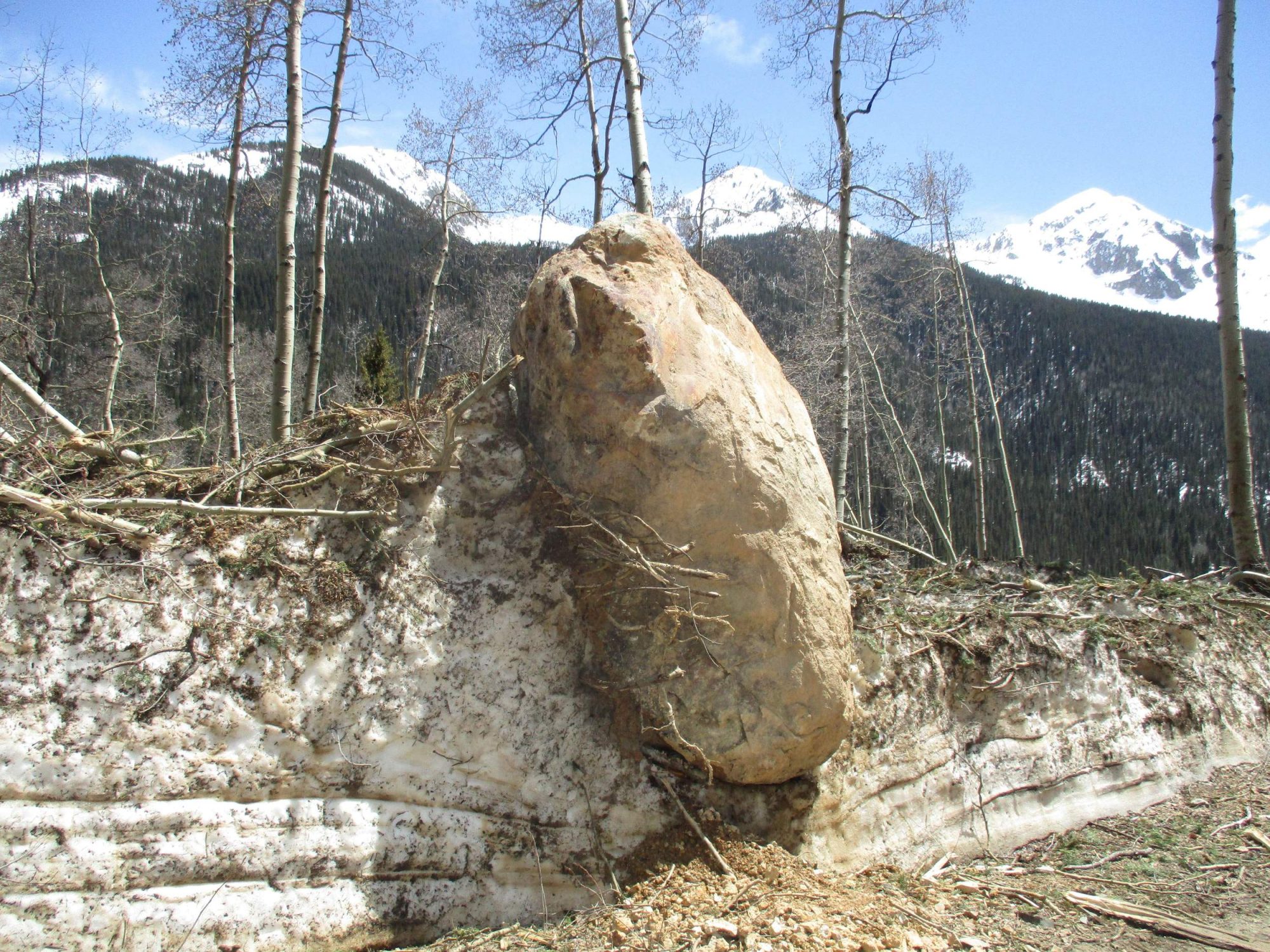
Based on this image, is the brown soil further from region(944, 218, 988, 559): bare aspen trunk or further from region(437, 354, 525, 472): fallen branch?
region(944, 218, 988, 559): bare aspen trunk

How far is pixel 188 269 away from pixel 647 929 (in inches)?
2008

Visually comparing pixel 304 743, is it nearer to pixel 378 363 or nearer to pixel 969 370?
pixel 969 370

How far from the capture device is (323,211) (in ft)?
26.8

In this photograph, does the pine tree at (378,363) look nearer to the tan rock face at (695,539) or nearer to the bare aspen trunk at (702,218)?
the bare aspen trunk at (702,218)

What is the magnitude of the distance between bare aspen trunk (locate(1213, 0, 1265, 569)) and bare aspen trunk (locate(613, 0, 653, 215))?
527cm

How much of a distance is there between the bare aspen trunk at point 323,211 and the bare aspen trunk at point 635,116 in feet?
10.3

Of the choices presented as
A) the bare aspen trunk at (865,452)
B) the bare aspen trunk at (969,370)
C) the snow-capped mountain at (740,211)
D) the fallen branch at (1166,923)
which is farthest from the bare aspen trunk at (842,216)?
the fallen branch at (1166,923)

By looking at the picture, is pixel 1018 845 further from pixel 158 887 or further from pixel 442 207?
pixel 442 207

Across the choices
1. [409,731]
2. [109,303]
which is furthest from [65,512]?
[109,303]

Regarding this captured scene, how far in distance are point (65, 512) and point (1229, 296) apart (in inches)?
347

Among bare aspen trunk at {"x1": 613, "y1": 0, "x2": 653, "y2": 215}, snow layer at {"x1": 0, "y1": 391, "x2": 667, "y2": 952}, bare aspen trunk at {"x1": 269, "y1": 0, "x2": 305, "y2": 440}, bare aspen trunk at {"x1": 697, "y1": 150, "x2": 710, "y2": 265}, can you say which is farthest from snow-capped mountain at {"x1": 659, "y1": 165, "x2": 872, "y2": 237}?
snow layer at {"x1": 0, "y1": 391, "x2": 667, "y2": 952}

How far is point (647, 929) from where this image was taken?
8.70 feet

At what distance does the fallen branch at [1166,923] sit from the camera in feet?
9.79

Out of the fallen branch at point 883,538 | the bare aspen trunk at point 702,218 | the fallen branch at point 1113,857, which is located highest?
the bare aspen trunk at point 702,218
